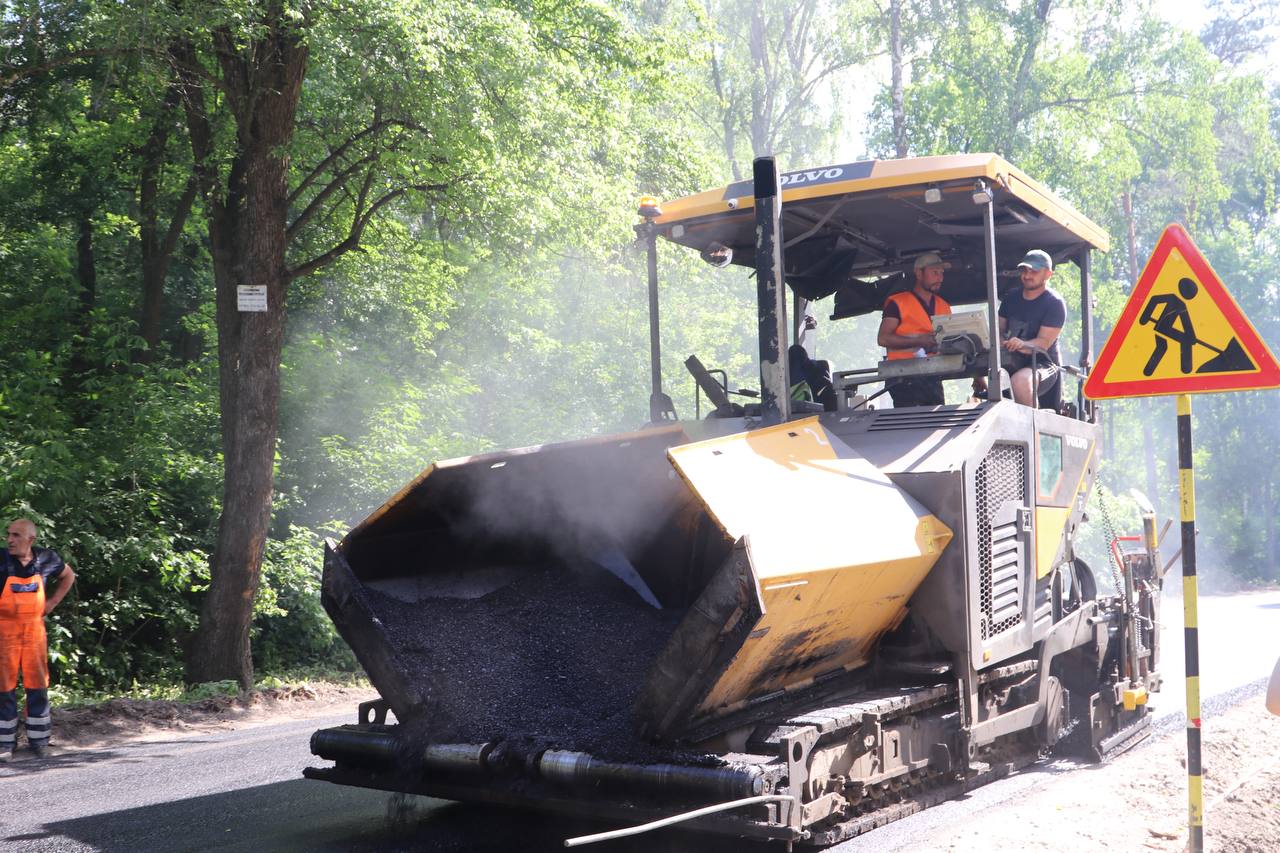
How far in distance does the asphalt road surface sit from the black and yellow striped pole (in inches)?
45.8

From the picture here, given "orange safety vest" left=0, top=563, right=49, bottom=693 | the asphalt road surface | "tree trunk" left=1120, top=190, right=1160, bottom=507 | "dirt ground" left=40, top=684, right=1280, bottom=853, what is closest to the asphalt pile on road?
the asphalt road surface

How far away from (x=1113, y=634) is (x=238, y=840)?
5326 mm

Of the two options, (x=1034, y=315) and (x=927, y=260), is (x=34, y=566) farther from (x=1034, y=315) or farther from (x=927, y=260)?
(x=1034, y=315)

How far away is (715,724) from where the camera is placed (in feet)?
14.9

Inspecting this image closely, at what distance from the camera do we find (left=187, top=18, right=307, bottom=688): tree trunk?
10.4 meters

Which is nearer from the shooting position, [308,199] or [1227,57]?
[308,199]

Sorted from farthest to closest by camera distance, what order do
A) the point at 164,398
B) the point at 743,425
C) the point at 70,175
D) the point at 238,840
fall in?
the point at 70,175, the point at 164,398, the point at 743,425, the point at 238,840

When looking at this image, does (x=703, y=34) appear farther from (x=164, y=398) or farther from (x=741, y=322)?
(x=741, y=322)

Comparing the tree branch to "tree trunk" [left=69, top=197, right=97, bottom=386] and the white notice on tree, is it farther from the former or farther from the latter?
"tree trunk" [left=69, top=197, right=97, bottom=386]

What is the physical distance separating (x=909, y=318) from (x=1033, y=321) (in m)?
0.84

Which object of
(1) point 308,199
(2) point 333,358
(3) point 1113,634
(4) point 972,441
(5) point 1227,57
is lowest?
(3) point 1113,634

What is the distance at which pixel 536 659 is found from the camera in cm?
530

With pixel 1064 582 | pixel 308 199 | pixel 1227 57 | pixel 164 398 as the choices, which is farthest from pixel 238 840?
pixel 1227 57

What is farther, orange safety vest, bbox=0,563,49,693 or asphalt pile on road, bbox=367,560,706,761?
orange safety vest, bbox=0,563,49,693
